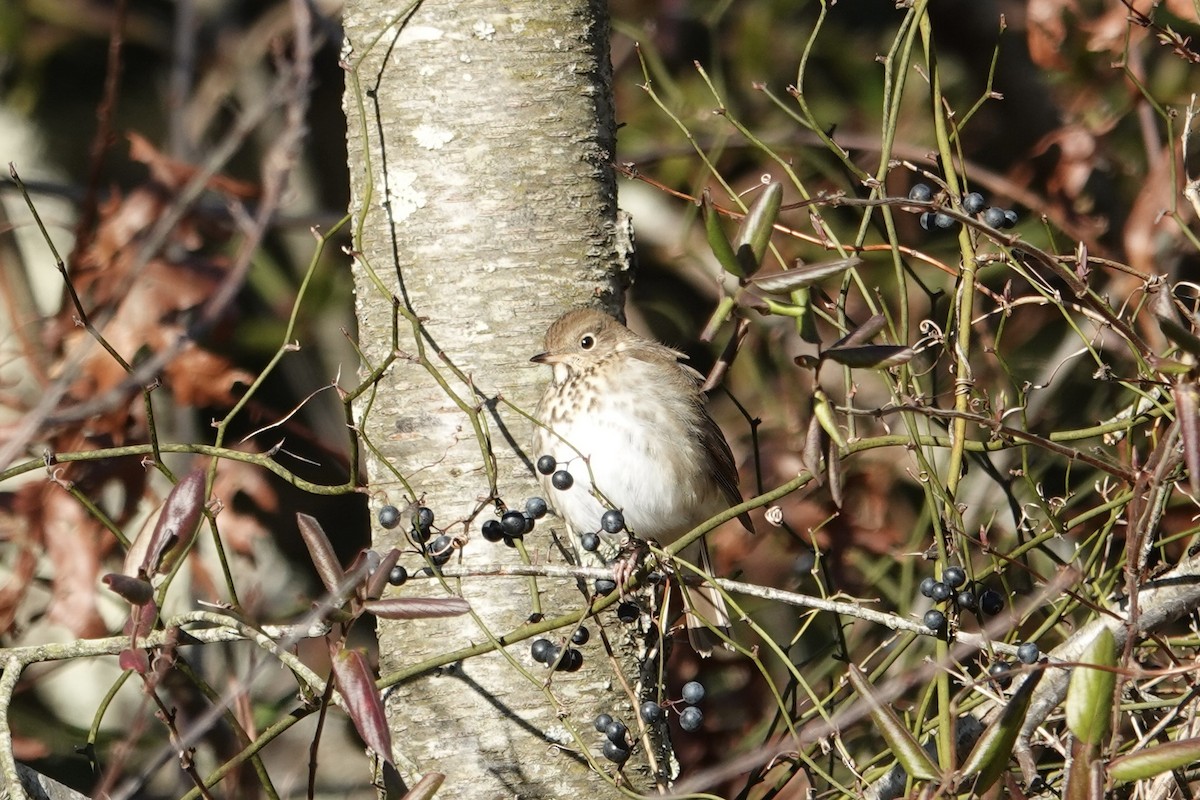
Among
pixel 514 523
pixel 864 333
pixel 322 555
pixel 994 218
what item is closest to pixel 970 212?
pixel 994 218

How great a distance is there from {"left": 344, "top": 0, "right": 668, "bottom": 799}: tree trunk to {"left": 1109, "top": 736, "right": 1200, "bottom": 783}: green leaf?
1122mm

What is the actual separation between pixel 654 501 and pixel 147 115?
14.1ft

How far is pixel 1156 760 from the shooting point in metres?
1.45

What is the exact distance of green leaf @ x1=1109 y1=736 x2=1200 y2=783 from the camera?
4.74ft

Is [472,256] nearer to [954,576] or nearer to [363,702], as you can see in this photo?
[954,576]

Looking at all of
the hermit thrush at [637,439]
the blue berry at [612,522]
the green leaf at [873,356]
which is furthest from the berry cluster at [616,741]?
the green leaf at [873,356]

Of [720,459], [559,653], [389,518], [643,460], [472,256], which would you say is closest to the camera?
[389,518]

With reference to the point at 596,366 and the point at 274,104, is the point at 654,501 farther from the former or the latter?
the point at 274,104

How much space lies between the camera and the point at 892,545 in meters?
3.68

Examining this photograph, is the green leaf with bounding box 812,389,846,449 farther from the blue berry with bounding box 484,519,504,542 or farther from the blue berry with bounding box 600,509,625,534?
the blue berry with bounding box 484,519,504,542

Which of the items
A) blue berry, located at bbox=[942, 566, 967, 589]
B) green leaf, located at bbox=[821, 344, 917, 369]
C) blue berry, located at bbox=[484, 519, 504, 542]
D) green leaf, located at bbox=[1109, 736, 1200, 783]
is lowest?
blue berry, located at bbox=[484, 519, 504, 542]

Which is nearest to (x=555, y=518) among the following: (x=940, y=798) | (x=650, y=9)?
(x=940, y=798)

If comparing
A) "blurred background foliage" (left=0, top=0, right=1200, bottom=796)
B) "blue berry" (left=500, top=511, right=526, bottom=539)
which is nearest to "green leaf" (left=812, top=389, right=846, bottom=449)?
"blue berry" (left=500, top=511, right=526, bottom=539)

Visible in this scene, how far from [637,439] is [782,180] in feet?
5.96
